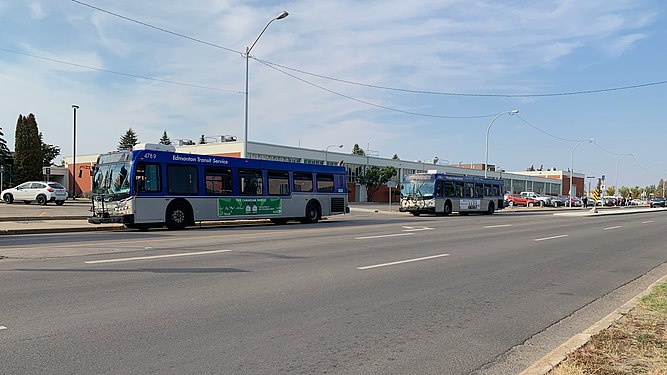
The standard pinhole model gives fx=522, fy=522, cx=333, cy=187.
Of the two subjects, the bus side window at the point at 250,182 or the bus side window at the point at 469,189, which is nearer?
the bus side window at the point at 250,182

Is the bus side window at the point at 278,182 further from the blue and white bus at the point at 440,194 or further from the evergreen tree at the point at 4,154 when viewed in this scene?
the evergreen tree at the point at 4,154

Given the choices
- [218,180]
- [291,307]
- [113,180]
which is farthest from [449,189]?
[291,307]

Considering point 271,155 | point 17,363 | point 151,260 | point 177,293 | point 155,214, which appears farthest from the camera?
point 271,155

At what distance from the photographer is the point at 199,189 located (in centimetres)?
2088

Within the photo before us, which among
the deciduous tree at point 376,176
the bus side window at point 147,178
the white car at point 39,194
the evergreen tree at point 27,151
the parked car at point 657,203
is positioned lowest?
the parked car at point 657,203

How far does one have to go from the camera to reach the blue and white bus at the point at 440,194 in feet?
120

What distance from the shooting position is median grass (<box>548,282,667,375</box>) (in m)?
4.73

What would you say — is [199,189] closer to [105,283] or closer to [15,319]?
[105,283]

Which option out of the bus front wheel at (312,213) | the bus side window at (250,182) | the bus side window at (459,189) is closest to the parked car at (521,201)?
the bus side window at (459,189)

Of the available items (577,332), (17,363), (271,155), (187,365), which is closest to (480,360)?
(577,332)

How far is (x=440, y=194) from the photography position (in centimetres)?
3712

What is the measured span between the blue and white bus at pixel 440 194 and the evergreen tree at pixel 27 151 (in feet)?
183

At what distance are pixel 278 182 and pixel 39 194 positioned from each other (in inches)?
884

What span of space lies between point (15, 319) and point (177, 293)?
6.99 feet
